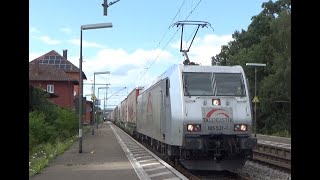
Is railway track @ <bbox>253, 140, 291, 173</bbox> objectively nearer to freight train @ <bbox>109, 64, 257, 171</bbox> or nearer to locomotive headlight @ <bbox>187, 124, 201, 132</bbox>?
freight train @ <bbox>109, 64, 257, 171</bbox>

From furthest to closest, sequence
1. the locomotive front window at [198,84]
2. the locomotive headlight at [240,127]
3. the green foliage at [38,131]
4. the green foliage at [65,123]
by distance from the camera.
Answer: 1. the green foliage at [65,123]
2. the green foliage at [38,131]
3. the locomotive front window at [198,84]
4. the locomotive headlight at [240,127]

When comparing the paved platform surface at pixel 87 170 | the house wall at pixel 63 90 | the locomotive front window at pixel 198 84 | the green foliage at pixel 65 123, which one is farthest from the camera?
the house wall at pixel 63 90

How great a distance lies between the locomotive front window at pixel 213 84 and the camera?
47.0 ft

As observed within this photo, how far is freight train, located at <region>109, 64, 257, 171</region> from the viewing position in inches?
533

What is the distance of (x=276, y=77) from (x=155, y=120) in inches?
1335

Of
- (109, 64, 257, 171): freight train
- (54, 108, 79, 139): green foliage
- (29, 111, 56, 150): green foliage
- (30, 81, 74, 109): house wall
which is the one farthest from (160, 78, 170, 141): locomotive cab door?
(30, 81, 74, 109): house wall

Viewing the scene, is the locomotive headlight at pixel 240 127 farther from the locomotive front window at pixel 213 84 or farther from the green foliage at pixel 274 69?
the green foliage at pixel 274 69

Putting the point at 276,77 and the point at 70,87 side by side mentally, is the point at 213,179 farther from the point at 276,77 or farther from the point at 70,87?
the point at 70,87

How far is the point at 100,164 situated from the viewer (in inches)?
681

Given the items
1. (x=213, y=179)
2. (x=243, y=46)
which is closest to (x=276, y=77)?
(x=243, y=46)

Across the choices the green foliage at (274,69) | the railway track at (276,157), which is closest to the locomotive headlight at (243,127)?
the railway track at (276,157)

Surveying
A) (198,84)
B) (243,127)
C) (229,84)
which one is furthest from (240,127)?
(198,84)

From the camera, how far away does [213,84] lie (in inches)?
573

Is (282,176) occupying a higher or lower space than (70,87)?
lower
